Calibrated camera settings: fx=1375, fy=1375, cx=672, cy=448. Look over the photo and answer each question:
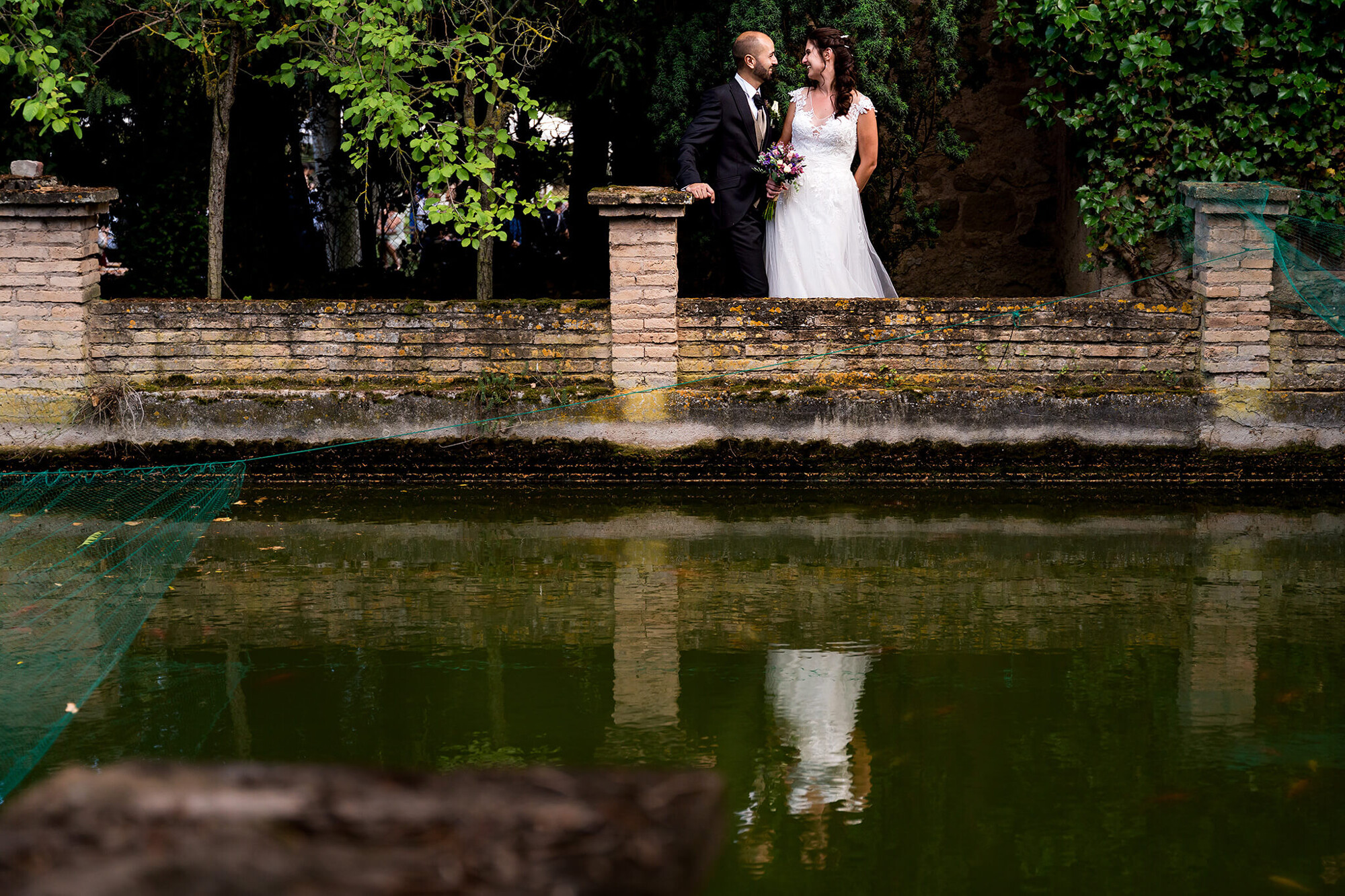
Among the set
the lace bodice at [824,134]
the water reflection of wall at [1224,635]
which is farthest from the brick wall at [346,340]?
the water reflection of wall at [1224,635]

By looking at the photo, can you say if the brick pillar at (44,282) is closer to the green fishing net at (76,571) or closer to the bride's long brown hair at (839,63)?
the green fishing net at (76,571)

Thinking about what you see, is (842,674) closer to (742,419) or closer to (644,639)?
(644,639)

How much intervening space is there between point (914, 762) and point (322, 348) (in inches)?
215

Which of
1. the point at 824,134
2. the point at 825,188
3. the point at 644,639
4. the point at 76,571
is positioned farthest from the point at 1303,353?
the point at 76,571

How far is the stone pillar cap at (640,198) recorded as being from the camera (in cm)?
820

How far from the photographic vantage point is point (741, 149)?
29.2 ft

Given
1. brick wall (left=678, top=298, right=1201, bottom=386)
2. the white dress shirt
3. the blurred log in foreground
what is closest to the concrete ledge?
brick wall (left=678, top=298, right=1201, bottom=386)

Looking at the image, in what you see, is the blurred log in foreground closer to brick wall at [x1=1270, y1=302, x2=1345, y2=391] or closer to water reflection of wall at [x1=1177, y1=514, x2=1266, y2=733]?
water reflection of wall at [x1=1177, y1=514, x2=1266, y2=733]

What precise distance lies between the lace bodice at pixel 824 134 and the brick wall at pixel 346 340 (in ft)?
5.75

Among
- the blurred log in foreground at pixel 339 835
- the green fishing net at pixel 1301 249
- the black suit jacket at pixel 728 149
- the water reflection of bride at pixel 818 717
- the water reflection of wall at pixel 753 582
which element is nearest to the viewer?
the blurred log in foreground at pixel 339 835

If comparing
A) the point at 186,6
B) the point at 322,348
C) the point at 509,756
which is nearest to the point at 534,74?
the point at 186,6

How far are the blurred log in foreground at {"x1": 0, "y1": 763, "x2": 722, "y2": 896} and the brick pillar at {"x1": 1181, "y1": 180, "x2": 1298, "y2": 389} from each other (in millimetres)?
7558

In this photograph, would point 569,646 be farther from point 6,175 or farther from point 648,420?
point 6,175

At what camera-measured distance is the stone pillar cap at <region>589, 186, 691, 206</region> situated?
26.9 feet
